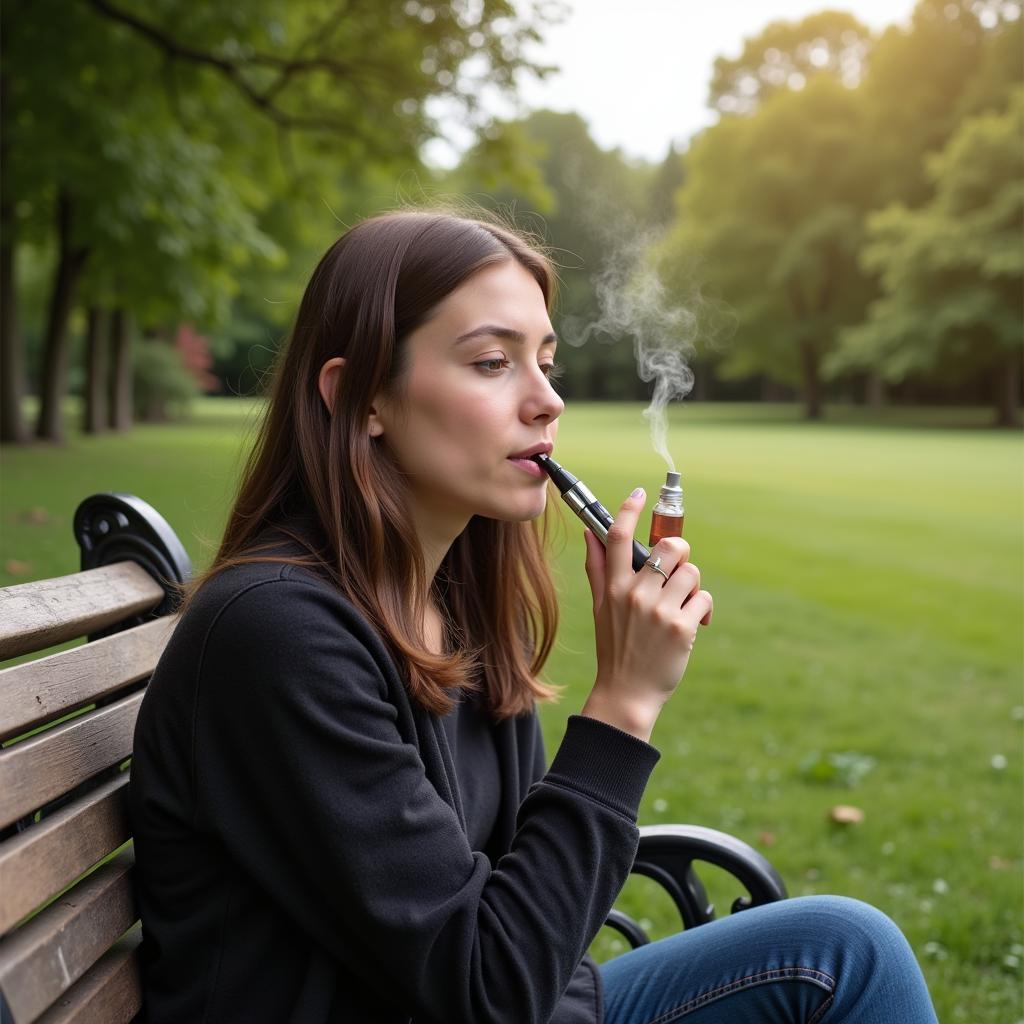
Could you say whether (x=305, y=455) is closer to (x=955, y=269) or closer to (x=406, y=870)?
(x=406, y=870)

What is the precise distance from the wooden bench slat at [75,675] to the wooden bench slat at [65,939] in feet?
0.70

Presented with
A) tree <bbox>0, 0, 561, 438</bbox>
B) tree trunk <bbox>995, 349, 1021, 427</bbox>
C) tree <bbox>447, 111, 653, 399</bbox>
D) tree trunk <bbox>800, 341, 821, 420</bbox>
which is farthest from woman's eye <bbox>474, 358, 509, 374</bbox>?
tree trunk <bbox>800, 341, 821, 420</bbox>

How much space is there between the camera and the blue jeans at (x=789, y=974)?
62.8 inches

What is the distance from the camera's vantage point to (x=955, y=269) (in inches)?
1480

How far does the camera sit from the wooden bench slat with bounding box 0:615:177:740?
136 cm

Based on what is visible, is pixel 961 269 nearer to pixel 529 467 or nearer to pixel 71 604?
pixel 529 467

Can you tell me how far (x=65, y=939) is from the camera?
126 cm

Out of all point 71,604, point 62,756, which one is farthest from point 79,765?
point 71,604

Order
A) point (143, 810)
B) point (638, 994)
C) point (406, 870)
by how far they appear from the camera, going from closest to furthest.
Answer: point (406, 870), point (143, 810), point (638, 994)

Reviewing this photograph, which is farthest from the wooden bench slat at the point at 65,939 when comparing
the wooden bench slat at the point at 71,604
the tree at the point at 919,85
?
the tree at the point at 919,85

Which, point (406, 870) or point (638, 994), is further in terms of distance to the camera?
point (638, 994)

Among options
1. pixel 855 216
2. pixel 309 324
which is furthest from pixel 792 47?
pixel 309 324

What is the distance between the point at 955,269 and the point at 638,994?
39.6 meters

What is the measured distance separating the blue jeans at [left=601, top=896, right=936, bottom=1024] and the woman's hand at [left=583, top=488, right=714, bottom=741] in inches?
17.4
